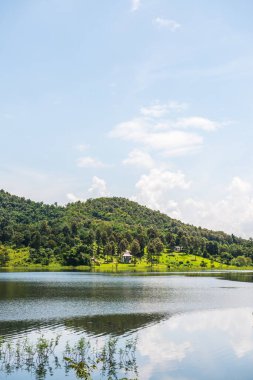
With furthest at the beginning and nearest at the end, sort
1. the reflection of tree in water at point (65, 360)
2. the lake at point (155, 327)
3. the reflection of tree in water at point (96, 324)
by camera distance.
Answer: the reflection of tree in water at point (96, 324) → the lake at point (155, 327) → the reflection of tree in water at point (65, 360)

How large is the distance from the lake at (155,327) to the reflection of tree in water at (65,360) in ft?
2.33

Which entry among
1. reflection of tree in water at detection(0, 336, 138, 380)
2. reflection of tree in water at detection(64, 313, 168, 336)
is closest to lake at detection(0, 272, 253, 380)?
reflection of tree in water at detection(64, 313, 168, 336)

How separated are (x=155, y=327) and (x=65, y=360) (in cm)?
2198

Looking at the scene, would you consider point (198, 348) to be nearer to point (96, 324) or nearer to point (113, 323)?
point (113, 323)

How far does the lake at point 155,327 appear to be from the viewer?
4178 centimetres

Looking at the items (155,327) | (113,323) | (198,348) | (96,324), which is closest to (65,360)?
(198,348)

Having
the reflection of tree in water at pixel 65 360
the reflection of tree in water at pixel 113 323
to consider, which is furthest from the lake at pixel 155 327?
the reflection of tree in water at pixel 65 360

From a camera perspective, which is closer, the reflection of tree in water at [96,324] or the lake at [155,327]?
the lake at [155,327]

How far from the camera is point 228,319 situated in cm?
6969

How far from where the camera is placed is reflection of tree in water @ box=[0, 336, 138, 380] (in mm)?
39719

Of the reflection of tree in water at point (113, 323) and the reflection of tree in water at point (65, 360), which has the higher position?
the reflection of tree in water at point (113, 323)

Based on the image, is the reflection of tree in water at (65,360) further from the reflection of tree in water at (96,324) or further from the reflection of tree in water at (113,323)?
the reflection of tree in water at (113,323)

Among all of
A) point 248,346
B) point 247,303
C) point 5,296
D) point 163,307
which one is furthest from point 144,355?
point 5,296

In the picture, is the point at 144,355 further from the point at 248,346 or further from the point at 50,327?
the point at 50,327
